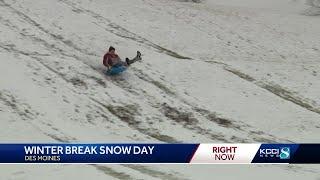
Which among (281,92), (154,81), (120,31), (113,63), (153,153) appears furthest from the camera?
(120,31)

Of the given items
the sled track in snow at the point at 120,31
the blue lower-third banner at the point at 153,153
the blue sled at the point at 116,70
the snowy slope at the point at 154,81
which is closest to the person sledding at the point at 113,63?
the blue sled at the point at 116,70

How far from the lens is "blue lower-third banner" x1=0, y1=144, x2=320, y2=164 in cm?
1005

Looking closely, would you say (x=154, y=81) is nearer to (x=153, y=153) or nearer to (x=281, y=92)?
(x=281, y=92)

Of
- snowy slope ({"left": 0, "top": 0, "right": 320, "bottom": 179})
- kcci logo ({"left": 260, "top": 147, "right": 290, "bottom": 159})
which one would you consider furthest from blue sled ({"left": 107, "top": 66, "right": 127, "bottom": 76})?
kcci logo ({"left": 260, "top": 147, "right": 290, "bottom": 159})

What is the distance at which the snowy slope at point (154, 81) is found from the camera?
14.1 m

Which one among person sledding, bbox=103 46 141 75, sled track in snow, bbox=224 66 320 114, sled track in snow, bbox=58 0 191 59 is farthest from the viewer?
sled track in snow, bbox=58 0 191 59

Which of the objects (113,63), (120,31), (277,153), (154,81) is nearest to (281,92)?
(154,81)

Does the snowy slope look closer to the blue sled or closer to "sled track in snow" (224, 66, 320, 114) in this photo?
"sled track in snow" (224, 66, 320, 114)

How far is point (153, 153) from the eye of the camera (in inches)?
408

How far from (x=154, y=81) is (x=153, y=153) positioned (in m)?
9.29

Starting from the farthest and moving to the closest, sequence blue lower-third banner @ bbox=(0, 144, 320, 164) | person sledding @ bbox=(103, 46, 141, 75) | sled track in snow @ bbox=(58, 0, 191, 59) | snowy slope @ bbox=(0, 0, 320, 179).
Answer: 1. sled track in snow @ bbox=(58, 0, 191, 59)
2. person sledding @ bbox=(103, 46, 141, 75)
3. snowy slope @ bbox=(0, 0, 320, 179)
4. blue lower-third banner @ bbox=(0, 144, 320, 164)

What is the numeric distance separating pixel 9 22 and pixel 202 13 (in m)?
11.9

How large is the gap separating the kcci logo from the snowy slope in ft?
3.92

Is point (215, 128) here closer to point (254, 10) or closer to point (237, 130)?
point (237, 130)
